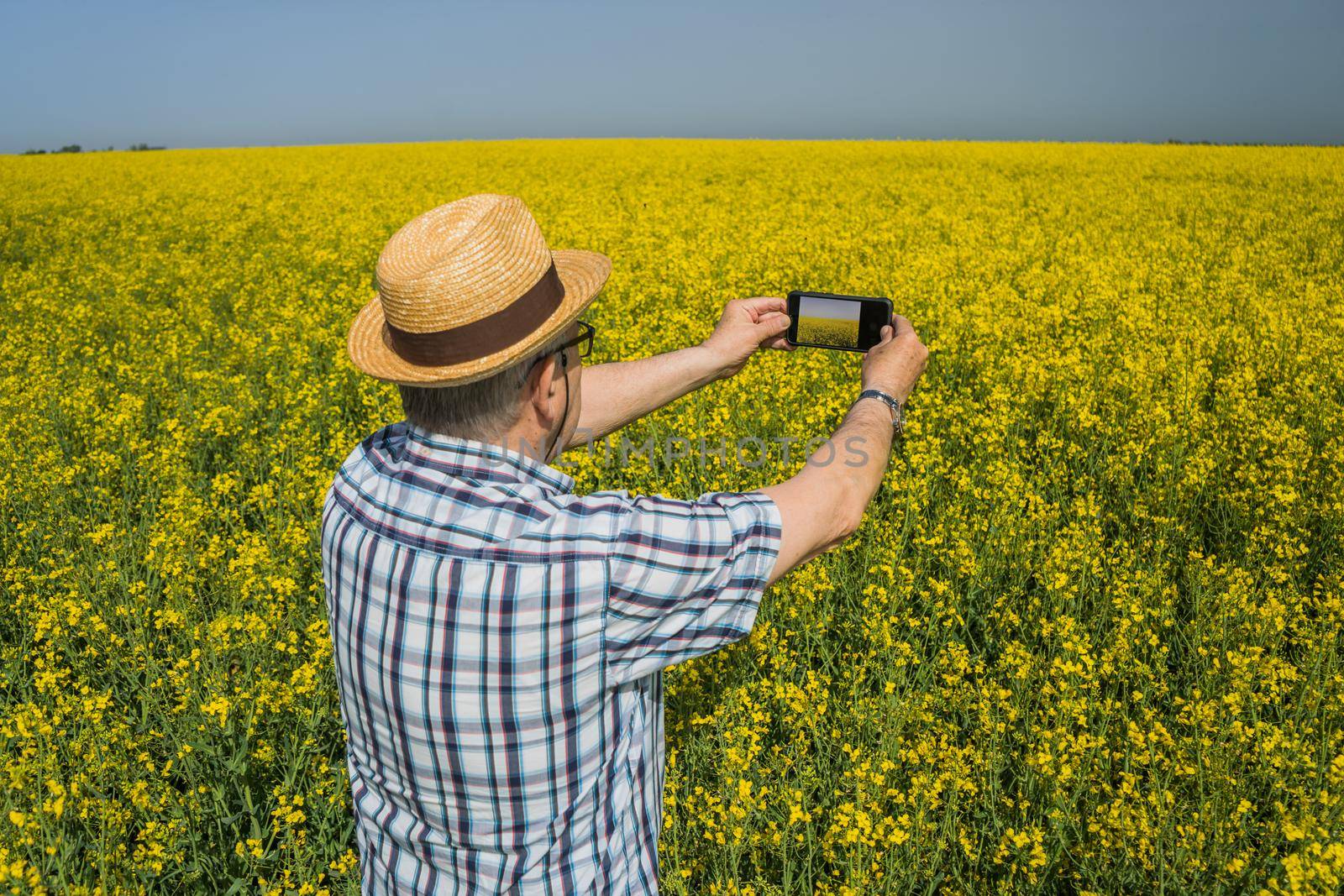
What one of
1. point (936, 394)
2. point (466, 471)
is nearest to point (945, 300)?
point (936, 394)

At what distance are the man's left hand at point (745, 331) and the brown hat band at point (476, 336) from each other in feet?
3.52

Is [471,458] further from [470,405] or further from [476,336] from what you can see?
[476,336]

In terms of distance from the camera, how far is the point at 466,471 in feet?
4.22

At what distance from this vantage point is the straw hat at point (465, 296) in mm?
1284

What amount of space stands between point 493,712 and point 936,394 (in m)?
4.12

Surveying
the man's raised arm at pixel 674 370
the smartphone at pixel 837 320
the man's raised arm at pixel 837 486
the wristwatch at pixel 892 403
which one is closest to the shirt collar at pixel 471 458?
the man's raised arm at pixel 837 486

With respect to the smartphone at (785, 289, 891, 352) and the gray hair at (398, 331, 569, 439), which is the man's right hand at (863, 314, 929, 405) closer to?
the smartphone at (785, 289, 891, 352)

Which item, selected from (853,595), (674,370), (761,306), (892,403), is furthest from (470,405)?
(853,595)

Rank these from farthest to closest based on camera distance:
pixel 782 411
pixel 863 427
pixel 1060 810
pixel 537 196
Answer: pixel 537 196 → pixel 782 411 → pixel 1060 810 → pixel 863 427

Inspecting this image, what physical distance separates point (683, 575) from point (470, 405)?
1.41ft

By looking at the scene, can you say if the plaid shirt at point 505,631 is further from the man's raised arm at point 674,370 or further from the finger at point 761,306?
the finger at point 761,306

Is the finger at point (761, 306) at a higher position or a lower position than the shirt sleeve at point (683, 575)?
higher

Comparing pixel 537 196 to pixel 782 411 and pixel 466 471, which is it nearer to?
pixel 782 411

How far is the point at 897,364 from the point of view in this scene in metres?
1.84
